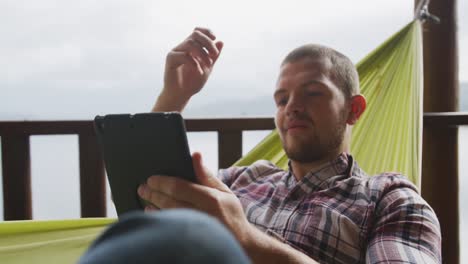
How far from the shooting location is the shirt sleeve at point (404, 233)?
0.79 m

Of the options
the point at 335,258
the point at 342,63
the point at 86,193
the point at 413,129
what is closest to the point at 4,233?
the point at 86,193

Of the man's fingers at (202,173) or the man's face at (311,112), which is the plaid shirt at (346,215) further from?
the man's fingers at (202,173)

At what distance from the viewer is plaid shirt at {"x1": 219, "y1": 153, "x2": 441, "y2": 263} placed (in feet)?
2.70

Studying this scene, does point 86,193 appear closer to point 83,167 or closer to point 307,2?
point 83,167

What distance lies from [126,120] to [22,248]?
25.7 inches

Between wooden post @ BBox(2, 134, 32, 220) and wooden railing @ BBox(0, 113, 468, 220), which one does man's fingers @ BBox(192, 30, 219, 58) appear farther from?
wooden post @ BBox(2, 134, 32, 220)

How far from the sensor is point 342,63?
1.16 metres

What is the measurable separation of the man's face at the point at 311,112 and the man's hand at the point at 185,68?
0.26 metres

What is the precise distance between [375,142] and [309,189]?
1.46 feet

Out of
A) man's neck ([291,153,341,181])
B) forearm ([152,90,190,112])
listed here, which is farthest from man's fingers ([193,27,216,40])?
man's neck ([291,153,341,181])

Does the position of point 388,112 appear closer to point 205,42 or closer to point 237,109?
point 237,109

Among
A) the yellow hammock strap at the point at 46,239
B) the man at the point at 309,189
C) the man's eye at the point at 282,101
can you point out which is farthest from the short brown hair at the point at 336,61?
the yellow hammock strap at the point at 46,239

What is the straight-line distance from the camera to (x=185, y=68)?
125 cm

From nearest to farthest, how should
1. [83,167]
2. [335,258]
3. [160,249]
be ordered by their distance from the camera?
[160,249] < [335,258] < [83,167]
